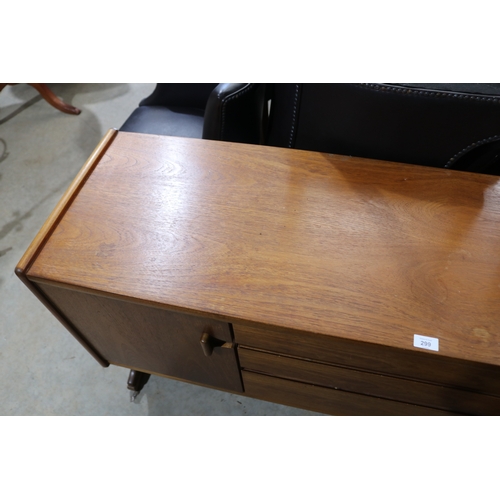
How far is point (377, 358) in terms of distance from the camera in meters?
0.77

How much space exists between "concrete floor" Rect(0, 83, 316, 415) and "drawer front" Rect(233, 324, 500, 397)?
58 cm

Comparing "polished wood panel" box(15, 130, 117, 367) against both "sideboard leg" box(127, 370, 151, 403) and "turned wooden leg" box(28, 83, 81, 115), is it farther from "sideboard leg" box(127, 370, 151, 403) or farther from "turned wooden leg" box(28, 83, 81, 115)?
"turned wooden leg" box(28, 83, 81, 115)

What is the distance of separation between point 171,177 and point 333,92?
431mm

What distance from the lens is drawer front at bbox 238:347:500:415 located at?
32.8 inches

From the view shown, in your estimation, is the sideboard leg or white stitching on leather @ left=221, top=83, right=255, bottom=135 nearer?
white stitching on leather @ left=221, top=83, right=255, bottom=135

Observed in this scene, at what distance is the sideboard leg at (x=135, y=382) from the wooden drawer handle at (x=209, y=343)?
557mm

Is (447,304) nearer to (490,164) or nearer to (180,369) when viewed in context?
(490,164)

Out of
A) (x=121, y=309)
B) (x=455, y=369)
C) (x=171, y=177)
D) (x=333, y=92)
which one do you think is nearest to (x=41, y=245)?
(x=121, y=309)

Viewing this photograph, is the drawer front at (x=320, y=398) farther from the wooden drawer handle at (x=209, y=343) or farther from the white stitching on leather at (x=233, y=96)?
the white stitching on leather at (x=233, y=96)

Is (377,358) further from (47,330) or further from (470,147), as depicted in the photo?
(47,330)

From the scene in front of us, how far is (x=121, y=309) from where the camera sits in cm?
88

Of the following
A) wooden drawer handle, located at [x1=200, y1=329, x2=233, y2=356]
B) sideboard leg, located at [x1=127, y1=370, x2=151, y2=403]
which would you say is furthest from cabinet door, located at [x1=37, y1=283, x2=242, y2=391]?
sideboard leg, located at [x1=127, y1=370, x2=151, y2=403]

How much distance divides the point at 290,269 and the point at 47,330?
1.11 metres

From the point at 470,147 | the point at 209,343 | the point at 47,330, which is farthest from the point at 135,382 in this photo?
the point at 470,147
